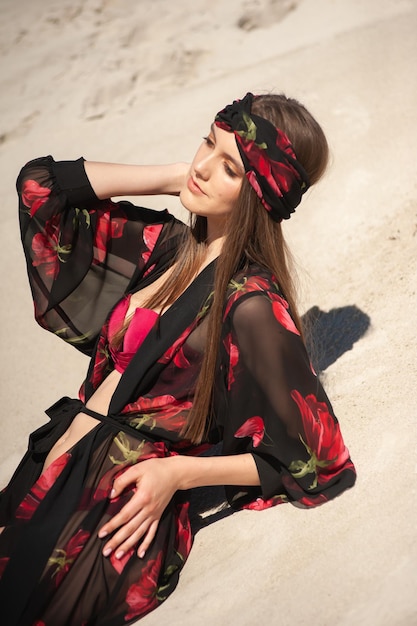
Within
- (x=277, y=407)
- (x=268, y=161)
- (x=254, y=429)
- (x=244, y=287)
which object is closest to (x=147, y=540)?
(x=254, y=429)

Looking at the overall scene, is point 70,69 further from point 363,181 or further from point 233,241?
point 233,241

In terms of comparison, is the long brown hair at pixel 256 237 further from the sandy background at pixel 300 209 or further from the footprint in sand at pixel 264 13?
the footprint in sand at pixel 264 13

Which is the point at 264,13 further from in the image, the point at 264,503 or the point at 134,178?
the point at 264,503

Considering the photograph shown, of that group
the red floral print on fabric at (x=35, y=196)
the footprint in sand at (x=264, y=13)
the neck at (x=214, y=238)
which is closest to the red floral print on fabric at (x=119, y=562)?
the neck at (x=214, y=238)

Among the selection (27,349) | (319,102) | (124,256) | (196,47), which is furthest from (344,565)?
(196,47)

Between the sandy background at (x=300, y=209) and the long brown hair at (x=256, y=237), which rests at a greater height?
the long brown hair at (x=256, y=237)

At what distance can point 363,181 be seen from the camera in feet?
13.9

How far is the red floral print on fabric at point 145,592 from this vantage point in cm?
214

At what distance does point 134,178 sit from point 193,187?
1.24 feet

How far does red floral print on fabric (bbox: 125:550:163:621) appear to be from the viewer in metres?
2.14

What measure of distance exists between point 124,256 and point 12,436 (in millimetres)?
1628

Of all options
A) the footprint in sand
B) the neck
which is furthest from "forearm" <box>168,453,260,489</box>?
the footprint in sand

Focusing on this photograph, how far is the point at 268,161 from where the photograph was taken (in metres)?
2.16

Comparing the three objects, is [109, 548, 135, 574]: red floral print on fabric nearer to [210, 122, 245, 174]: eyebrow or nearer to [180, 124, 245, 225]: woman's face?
[180, 124, 245, 225]: woman's face
